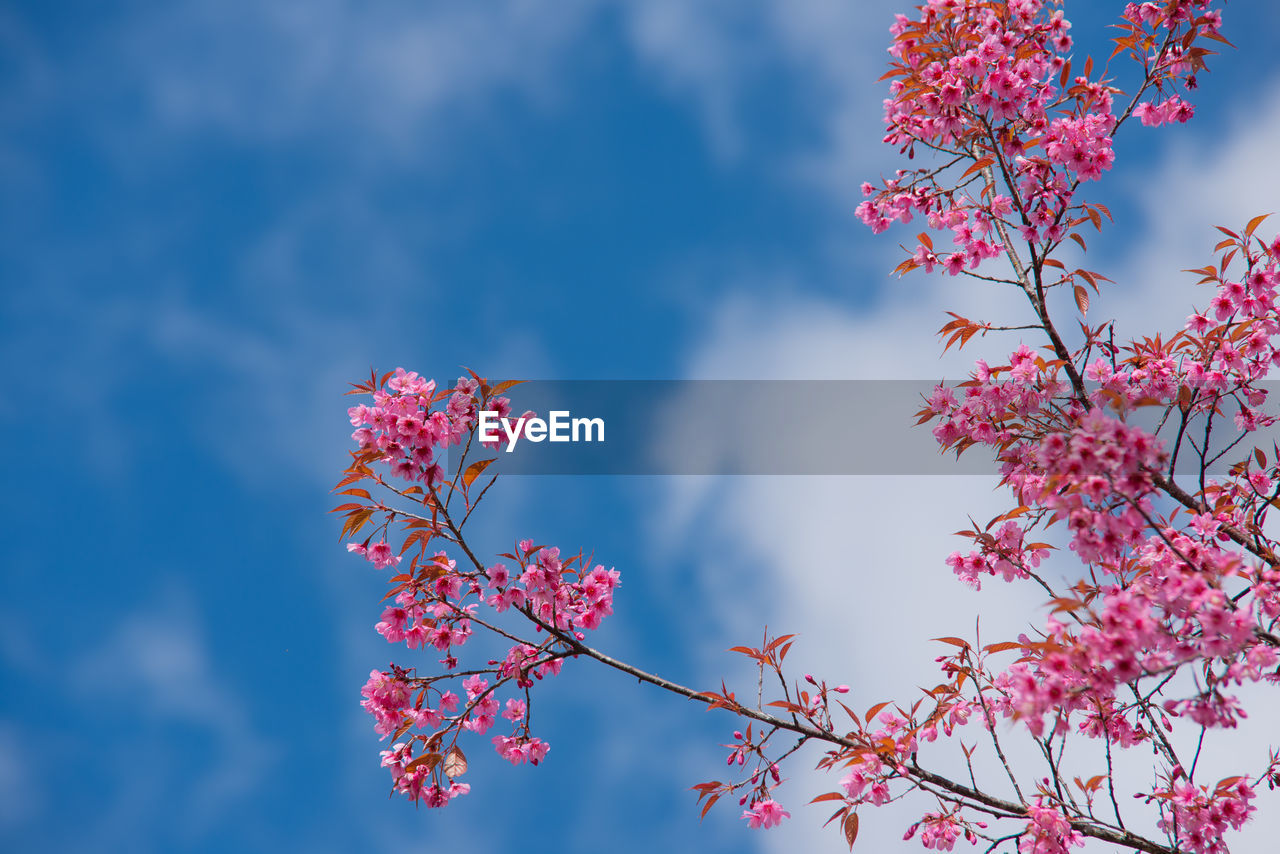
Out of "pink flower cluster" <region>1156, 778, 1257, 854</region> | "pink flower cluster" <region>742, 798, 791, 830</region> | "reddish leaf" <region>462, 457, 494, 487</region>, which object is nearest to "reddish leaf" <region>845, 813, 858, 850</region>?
"pink flower cluster" <region>742, 798, 791, 830</region>

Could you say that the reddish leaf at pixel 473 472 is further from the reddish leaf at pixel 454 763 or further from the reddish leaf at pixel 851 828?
the reddish leaf at pixel 851 828

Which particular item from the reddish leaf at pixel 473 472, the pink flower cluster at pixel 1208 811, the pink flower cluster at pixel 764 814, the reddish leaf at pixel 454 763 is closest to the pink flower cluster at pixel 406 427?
the reddish leaf at pixel 473 472

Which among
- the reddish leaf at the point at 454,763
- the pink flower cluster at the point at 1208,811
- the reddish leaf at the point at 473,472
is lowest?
the pink flower cluster at the point at 1208,811

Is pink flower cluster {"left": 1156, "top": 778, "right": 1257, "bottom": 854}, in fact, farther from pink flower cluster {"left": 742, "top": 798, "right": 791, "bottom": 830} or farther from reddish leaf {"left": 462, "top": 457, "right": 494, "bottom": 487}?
reddish leaf {"left": 462, "top": 457, "right": 494, "bottom": 487}

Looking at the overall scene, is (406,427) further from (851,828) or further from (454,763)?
(851,828)

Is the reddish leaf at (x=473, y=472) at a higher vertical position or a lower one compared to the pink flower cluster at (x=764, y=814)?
higher

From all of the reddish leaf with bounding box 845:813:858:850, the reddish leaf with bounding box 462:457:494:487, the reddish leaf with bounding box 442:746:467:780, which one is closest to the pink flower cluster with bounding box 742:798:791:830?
the reddish leaf with bounding box 845:813:858:850

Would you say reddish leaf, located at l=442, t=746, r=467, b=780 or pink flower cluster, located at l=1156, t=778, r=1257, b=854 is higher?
reddish leaf, located at l=442, t=746, r=467, b=780

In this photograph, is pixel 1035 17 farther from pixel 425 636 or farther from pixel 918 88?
pixel 425 636

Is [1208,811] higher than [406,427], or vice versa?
[406,427]

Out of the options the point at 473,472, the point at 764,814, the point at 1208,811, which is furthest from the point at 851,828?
the point at 473,472

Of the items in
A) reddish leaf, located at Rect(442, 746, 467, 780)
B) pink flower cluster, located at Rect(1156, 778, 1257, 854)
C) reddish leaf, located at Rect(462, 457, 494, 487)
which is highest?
reddish leaf, located at Rect(462, 457, 494, 487)

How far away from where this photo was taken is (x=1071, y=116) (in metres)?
3.74

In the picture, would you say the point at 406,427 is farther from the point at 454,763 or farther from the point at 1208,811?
the point at 1208,811
